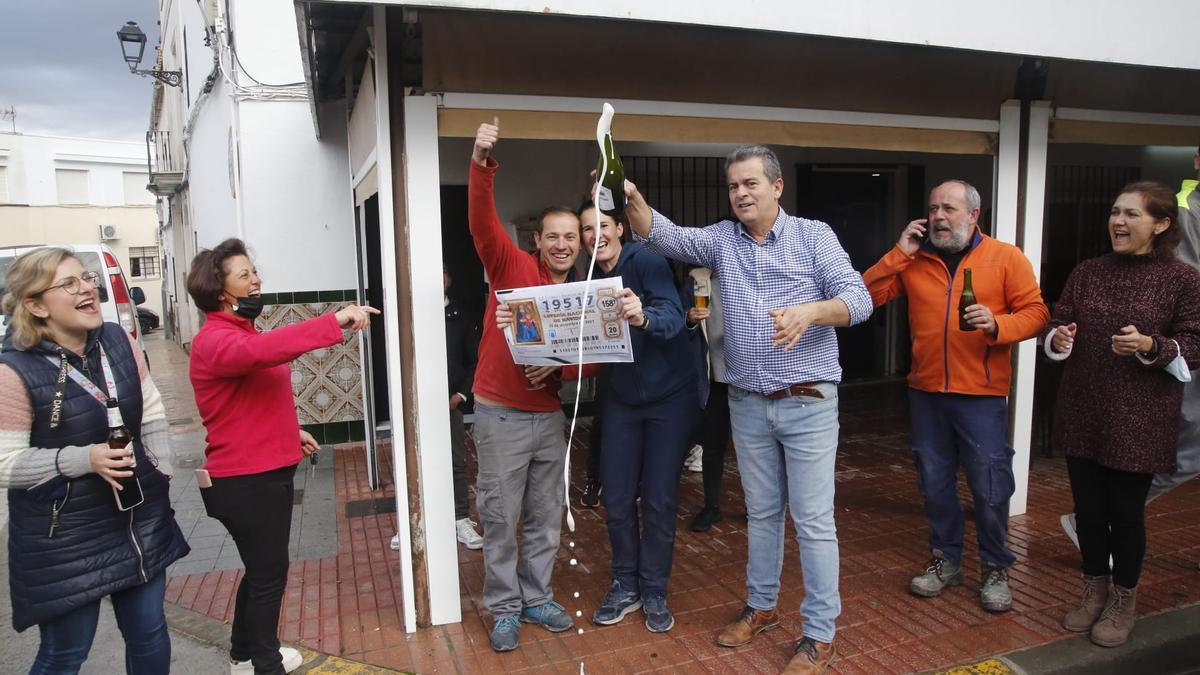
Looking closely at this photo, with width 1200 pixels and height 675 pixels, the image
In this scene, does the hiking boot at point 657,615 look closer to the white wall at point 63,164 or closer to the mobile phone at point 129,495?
the mobile phone at point 129,495

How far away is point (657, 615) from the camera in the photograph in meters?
3.67

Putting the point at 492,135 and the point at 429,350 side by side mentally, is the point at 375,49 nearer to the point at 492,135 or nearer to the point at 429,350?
A: the point at 492,135

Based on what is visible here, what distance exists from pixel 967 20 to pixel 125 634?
4419 millimetres

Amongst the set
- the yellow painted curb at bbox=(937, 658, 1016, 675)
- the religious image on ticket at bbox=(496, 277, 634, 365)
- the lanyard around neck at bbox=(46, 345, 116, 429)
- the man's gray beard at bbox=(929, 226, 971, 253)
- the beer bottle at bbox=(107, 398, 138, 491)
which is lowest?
the yellow painted curb at bbox=(937, 658, 1016, 675)

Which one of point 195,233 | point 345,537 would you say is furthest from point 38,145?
point 345,537

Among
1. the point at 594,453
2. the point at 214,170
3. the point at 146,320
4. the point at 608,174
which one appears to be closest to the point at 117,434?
the point at 608,174

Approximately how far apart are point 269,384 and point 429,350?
0.75 meters

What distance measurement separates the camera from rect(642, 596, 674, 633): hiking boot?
3635 millimetres

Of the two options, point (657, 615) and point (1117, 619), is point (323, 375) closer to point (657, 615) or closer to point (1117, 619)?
point (657, 615)

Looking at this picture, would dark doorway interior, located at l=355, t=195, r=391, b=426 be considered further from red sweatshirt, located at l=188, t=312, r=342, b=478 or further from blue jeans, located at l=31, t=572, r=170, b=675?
blue jeans, located at l=31, t=572, r=170, b=675

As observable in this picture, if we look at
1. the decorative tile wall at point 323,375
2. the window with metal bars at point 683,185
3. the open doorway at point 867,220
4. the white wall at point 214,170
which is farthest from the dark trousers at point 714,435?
the white wall at point 214,170

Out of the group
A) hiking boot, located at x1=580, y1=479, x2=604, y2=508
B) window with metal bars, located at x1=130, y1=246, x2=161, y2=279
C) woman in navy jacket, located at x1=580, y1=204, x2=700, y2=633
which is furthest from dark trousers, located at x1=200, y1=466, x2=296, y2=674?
window with metal bars, located at x1=130, y1=246, x2=161, y2=279

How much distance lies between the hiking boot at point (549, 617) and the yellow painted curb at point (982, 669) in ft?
5.26

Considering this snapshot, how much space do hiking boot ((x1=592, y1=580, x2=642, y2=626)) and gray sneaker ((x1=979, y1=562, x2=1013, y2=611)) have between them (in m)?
1.64
